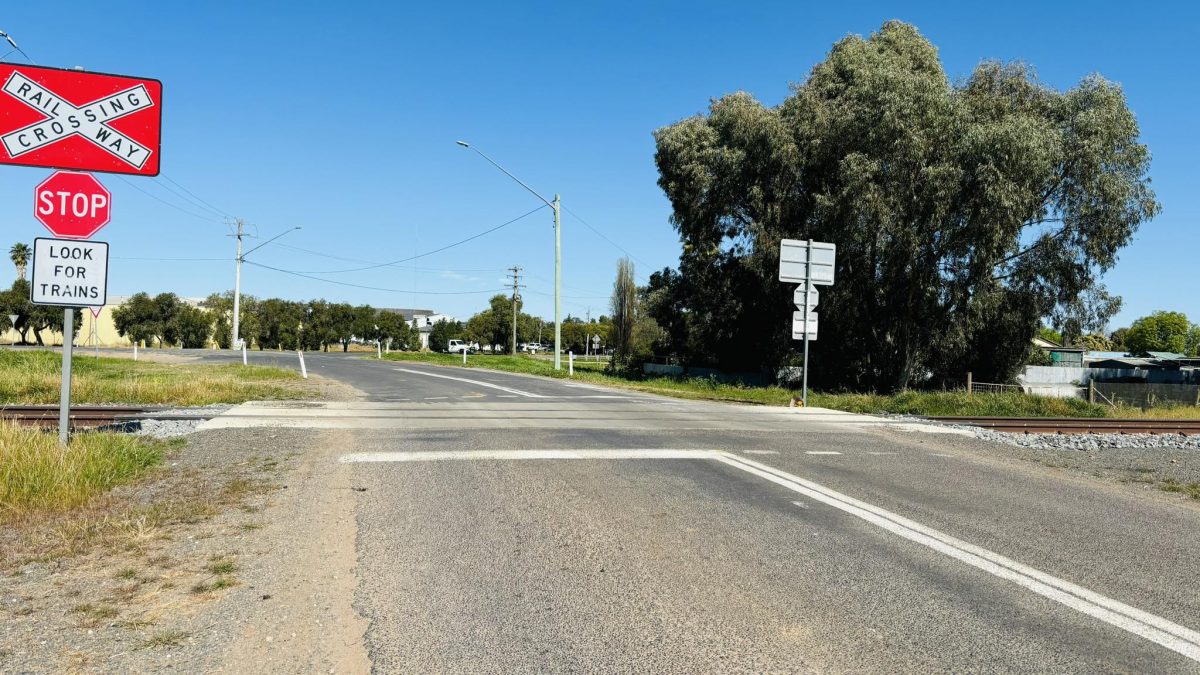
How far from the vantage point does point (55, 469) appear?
6.79m

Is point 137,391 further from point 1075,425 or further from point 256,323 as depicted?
point 256,323

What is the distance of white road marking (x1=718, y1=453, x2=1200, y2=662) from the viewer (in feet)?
13.2

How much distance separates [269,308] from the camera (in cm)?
9062

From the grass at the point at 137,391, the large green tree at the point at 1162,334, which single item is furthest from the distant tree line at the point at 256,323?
the large green tree at the point at 1162,334

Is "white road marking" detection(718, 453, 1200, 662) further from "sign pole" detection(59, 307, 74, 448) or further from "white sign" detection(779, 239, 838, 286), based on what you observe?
"white sign" detection(779, 239, 838, 286)

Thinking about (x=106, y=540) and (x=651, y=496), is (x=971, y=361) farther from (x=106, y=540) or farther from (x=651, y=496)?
(x=106, y=540)

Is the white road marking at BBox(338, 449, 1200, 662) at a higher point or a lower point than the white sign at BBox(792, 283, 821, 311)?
lower

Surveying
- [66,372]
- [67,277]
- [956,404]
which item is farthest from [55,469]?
[956,404]

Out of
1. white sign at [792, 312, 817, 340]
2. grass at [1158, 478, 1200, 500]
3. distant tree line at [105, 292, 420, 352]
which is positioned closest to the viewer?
grass at [1158, 478, 1200, 500]

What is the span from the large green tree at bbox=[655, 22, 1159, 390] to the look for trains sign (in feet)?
74.7

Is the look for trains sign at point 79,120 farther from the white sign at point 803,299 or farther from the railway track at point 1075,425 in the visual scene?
the white sign at point 803,299

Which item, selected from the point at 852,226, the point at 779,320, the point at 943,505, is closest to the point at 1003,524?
the point at 943,505

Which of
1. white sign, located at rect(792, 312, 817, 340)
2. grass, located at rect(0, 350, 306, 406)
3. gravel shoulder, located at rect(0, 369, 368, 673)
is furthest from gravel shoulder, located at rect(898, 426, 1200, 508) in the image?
grass, located at rect(0, 350, 306, 406)

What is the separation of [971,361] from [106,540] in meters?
31.3
